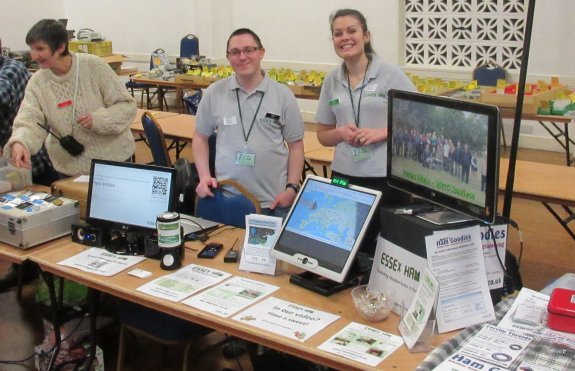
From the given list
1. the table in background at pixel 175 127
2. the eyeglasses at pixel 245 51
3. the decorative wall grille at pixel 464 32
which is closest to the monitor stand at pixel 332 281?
the eyeglasses at pixel 245 51

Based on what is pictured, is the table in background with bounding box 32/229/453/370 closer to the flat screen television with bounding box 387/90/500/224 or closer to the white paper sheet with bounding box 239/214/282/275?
the white paper sheet with bounding box 239/214/282/275

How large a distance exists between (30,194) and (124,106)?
65cm

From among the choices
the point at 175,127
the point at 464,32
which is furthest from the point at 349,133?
the point at 464,32

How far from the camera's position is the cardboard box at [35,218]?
284 centimetres

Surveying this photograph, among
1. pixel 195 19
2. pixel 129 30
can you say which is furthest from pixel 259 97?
pixel 129 30

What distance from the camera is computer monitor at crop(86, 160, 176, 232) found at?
2.71 metres

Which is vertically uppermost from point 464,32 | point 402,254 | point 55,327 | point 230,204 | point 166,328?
point 464,32

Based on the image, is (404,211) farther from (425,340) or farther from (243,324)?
(243,324)

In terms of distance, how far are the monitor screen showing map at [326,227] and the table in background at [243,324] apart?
3.7 inches

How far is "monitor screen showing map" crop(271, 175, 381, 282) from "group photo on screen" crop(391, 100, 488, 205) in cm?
18

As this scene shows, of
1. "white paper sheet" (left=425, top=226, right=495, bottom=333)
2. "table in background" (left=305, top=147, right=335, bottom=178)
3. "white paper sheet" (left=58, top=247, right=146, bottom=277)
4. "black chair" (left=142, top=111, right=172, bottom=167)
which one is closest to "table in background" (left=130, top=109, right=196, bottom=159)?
"black chair" (left=142, top=111, right=172, bottom=167)

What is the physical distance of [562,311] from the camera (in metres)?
1.93

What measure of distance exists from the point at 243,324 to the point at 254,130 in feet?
4.04

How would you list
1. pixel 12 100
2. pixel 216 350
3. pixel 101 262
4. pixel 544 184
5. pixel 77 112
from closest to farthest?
pixel 101 262
pixel 216 350
pixel 77 112
pixel 544 184
pixel 12 100
